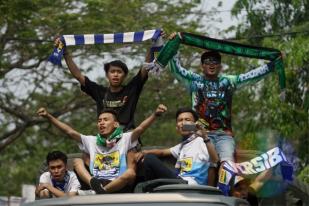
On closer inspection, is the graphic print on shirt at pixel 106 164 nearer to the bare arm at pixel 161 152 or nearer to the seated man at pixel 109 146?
the seated man at pixel 109 146

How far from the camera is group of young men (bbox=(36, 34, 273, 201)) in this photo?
7.88m

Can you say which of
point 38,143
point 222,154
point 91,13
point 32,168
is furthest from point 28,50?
point 32,168

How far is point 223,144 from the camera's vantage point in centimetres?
868

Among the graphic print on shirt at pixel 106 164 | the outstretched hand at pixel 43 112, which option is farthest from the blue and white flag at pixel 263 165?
the outstretched hand at pixel 43 112

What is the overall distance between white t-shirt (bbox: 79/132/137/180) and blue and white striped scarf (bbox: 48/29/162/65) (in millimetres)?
1458

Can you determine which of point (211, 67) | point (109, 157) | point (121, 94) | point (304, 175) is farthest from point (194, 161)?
point (304, 175)

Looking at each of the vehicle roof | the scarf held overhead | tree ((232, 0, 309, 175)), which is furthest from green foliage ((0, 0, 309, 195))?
the vehicle roof

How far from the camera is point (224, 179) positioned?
7.88 m

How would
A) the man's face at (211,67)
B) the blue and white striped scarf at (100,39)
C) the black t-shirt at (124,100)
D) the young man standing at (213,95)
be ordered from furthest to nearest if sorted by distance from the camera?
the blue and white striped scarf at (100,39) < the man's face at (211,67) < the young man standing at (213,95) < the black t-shirt at (124,100)

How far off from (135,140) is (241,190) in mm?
947

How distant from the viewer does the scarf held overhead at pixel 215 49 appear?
9141 millimetres

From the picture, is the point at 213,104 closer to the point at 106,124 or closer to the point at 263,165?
the point at 263,165

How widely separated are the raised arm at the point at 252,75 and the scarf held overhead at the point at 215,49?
0.14 ft

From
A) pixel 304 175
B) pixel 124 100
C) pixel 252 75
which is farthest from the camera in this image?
pixel 304 175
